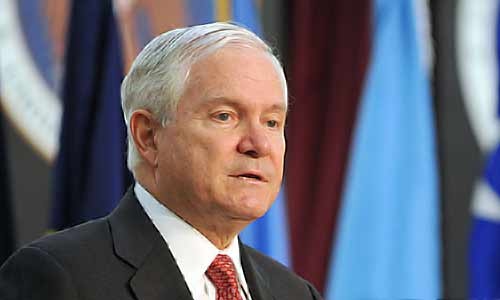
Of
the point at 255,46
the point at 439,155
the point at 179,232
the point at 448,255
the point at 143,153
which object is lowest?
the point at 448,255

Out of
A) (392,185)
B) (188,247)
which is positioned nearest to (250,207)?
(188,247)

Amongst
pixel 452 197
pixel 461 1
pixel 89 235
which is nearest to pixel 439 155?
pixel 452 197

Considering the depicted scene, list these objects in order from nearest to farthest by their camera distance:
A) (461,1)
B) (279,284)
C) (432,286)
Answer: (279,284) → (432,286) → (461,1)

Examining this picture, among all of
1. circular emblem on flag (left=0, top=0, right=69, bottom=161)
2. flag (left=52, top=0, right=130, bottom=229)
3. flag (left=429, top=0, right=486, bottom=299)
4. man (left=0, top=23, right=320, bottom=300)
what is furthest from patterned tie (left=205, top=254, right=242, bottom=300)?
flag (left=429, top=0, right=486, bottom=299)

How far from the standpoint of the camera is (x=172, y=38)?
2.26 metres

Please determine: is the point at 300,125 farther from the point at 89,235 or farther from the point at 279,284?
the point at 89,235

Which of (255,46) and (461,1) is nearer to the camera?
(255,46)

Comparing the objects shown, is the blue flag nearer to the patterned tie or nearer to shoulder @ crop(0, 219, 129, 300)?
the patterned tie

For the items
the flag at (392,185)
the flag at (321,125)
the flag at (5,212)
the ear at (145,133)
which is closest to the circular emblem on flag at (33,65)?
the flag at (5,212)

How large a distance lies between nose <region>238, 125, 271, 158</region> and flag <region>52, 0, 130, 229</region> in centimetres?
211

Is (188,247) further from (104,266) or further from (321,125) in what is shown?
(321,125)

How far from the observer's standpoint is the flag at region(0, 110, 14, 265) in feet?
14.0

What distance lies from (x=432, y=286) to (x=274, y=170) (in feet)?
8.05

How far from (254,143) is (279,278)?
46 cm
